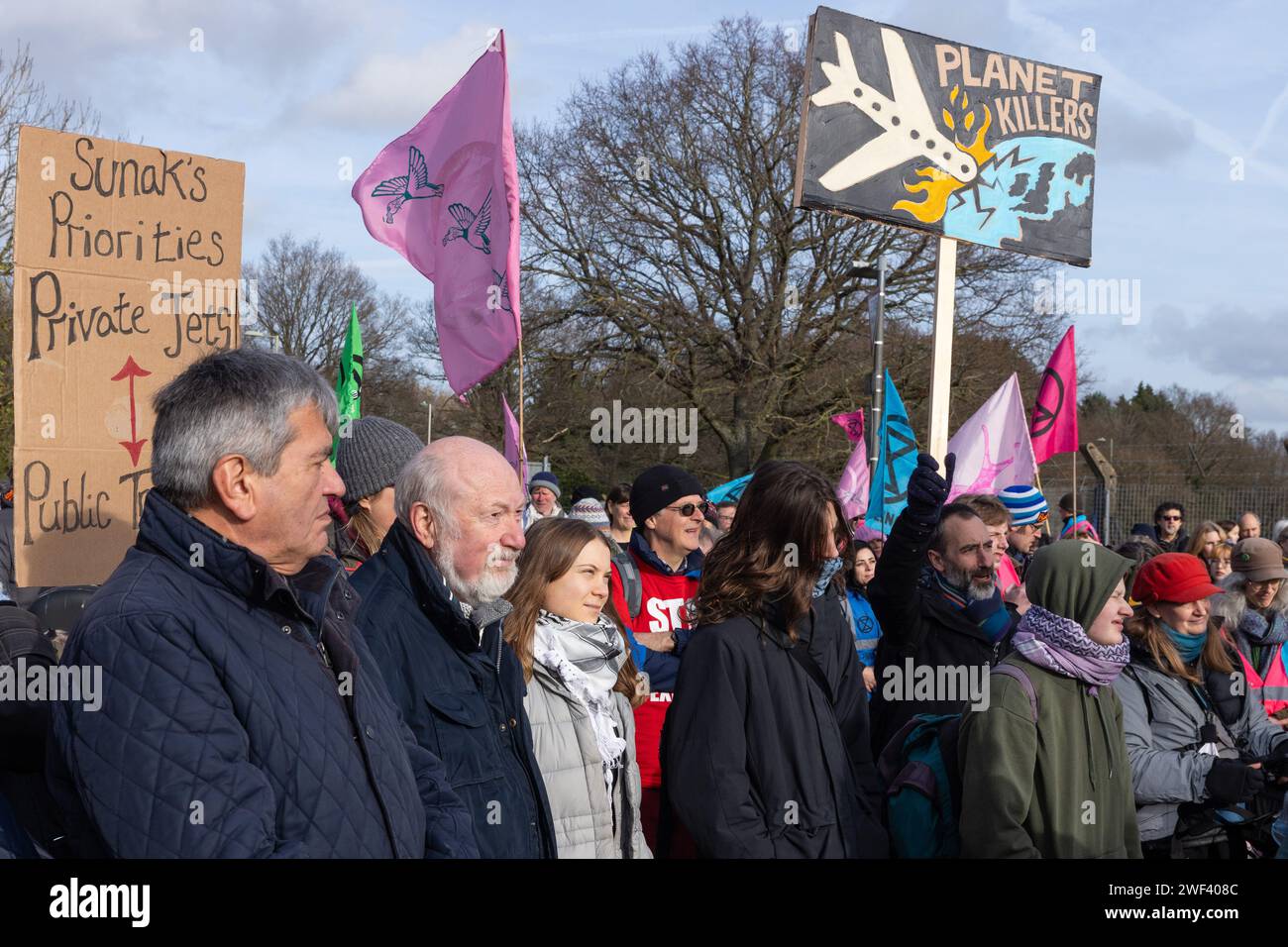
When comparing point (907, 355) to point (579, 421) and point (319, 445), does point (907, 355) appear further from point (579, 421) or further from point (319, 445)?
point (319, 445)

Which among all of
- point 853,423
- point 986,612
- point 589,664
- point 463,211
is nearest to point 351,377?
point 463,211

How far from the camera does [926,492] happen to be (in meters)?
3.73

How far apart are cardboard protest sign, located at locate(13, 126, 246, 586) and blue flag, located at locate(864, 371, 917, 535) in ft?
13.4

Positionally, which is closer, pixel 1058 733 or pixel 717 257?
pixel 1058 733

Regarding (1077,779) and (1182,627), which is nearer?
(1077,779)

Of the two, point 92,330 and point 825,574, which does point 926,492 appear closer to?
point 825,574

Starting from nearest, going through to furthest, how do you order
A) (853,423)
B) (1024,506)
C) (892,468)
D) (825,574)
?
(825,574)
(892,468)
(1024,506)
(853,423)

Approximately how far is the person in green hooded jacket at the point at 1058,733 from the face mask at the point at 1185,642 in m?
0.99

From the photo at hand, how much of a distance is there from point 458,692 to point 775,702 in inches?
37.3

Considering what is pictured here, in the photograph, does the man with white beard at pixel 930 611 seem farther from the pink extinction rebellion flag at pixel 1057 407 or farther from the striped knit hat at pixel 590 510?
the pink extinction rebellion flag at pixel 1057 407


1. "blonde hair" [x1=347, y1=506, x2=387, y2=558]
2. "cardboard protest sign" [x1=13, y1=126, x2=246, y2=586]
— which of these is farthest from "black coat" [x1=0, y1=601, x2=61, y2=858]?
"cardboard protest sign" [x1=13, y1=126, x2=246, y2=586]
